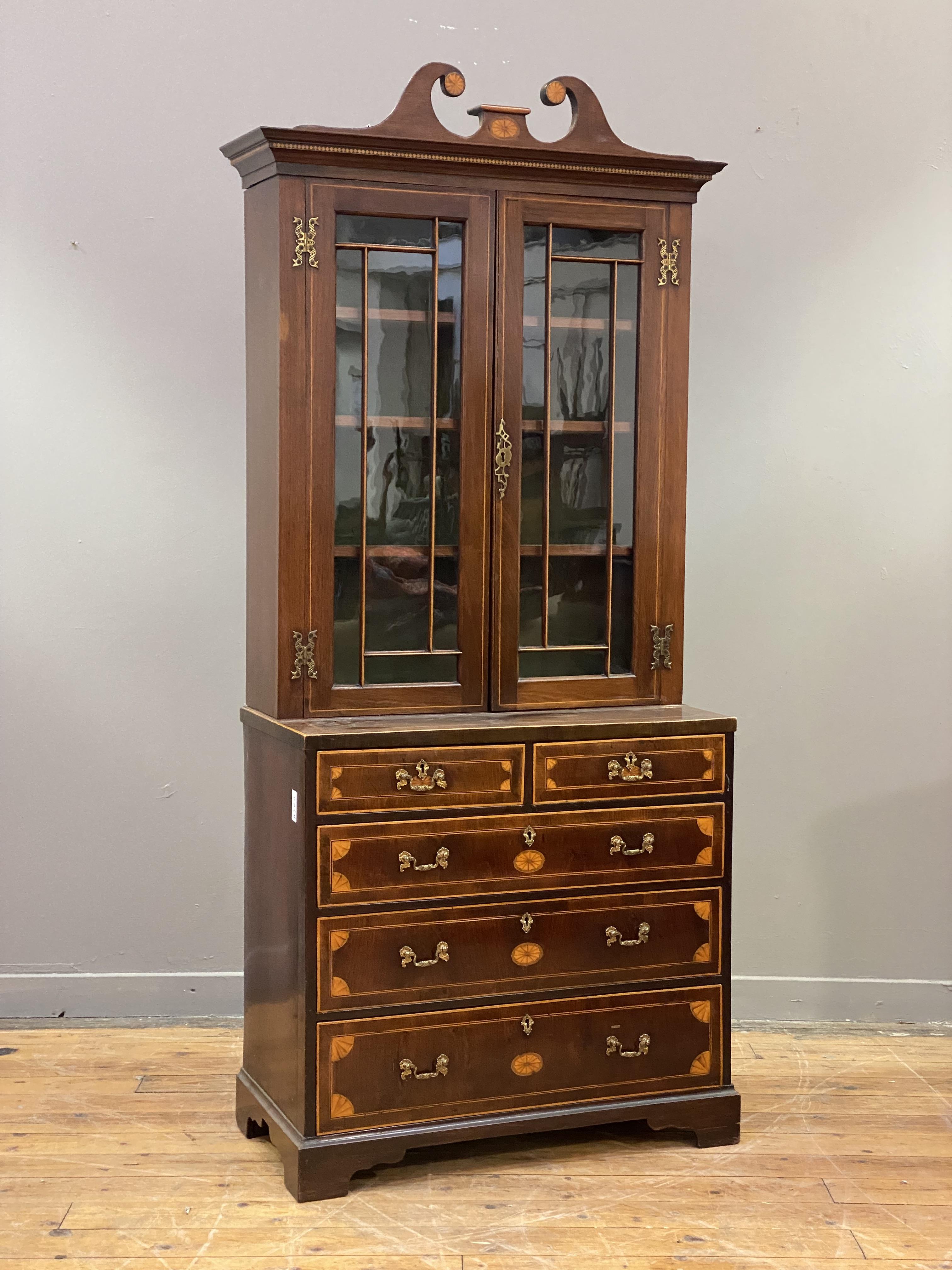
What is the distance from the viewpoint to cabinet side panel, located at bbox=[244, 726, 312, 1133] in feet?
8.92

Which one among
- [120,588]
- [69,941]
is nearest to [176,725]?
[120,588]

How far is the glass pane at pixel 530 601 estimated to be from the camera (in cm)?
300

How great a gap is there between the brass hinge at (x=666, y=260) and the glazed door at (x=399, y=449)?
0.41m

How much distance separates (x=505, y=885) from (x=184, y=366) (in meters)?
1.69

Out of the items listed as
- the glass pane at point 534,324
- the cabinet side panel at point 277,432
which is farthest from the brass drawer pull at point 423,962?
the glass pane at point 534,324

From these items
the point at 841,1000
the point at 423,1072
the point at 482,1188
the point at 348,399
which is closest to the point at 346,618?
the point at 348,399

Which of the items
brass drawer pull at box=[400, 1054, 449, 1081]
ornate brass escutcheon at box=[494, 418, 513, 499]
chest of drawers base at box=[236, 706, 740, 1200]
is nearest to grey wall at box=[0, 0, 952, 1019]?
chest of drawers base at box=[236, 706, 740, 1200]

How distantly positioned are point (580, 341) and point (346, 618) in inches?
32.1

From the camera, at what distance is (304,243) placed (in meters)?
2.76

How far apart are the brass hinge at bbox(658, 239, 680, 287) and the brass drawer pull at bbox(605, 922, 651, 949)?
4.70 ft

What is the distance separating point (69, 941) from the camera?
12.0 ft

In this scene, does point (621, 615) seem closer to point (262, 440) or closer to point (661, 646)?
point (661, 646)

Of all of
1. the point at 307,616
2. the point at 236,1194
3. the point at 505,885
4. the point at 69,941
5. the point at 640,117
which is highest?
the point at 640,117

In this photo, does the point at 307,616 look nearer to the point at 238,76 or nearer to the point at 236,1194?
the point at 236,1194
